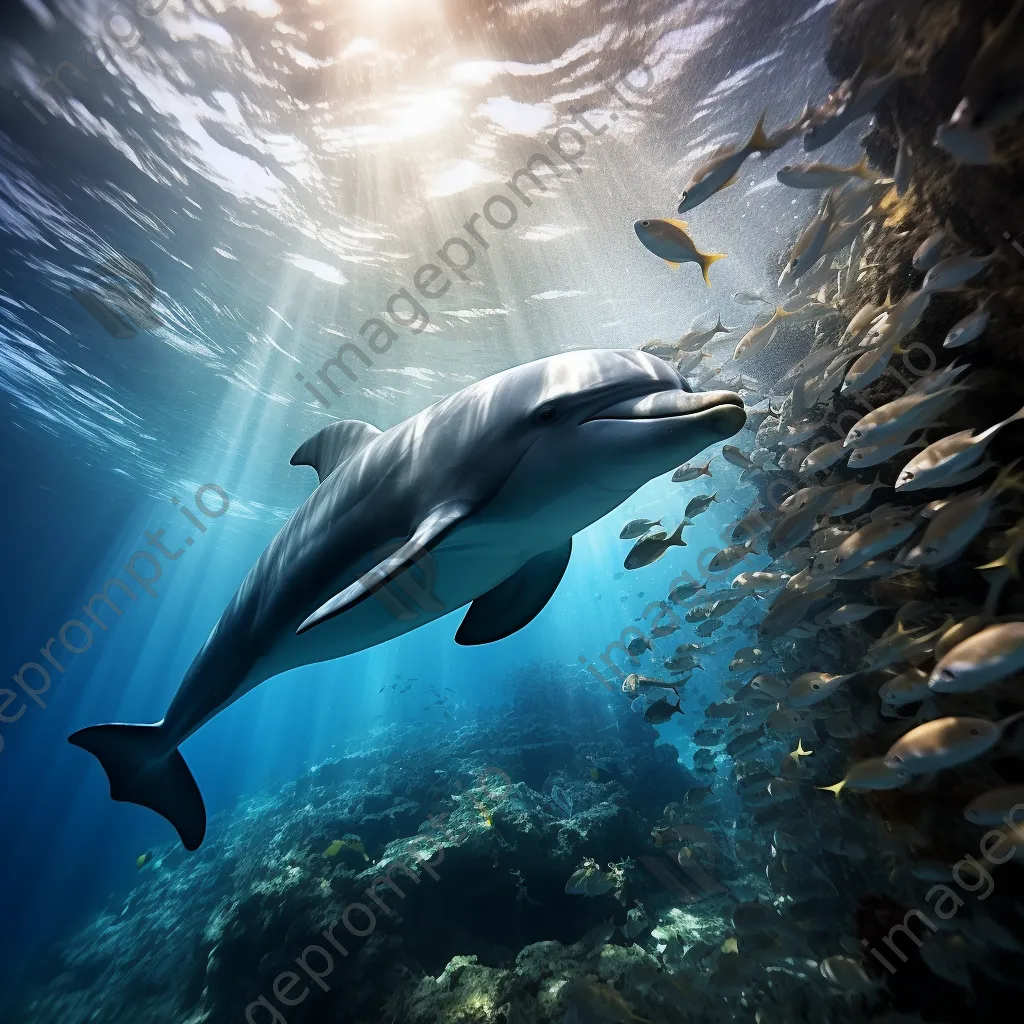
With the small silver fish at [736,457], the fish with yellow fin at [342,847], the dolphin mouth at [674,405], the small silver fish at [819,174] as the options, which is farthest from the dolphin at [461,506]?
the fish with yellow fin at [342,847]

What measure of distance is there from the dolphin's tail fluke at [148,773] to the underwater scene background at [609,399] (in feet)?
0.46

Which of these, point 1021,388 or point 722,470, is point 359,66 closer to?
point 1021,388

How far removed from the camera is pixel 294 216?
1073 centimetres

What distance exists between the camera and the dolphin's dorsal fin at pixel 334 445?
165 inches

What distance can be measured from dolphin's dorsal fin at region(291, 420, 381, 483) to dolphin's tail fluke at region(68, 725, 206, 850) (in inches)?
133

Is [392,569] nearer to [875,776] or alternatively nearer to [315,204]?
[875,776]

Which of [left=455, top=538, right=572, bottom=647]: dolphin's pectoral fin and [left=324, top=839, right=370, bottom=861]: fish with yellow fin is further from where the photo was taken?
[left=324, top=839, right=370, bottom=861]: fish with yellow fin

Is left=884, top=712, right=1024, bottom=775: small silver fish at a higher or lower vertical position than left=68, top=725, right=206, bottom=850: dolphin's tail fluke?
lower

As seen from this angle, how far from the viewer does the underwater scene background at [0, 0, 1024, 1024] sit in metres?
3.56

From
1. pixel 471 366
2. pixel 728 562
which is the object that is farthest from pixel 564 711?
pixel 728 562

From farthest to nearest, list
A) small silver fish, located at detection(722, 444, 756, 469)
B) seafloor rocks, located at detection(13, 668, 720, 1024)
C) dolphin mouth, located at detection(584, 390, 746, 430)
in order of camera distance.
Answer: seafloor rocks, located at detection(13, 668, 720, 1024), small silver fish, located at detection(722, 444, 756, 469), dolphin mouth, located at detection(584, 390, 746, 430)

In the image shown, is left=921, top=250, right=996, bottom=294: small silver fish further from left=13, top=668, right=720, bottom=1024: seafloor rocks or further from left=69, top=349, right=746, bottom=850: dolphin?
left=13, top=668, right=720, bottom=1024: seafloor rocks

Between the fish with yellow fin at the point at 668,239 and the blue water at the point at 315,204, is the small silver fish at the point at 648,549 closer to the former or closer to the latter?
the fish with yellow fin at the point at 668,239

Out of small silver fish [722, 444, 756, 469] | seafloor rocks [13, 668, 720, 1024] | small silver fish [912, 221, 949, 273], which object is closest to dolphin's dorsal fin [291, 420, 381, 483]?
small silver fish [912, 221, 949, 273]
